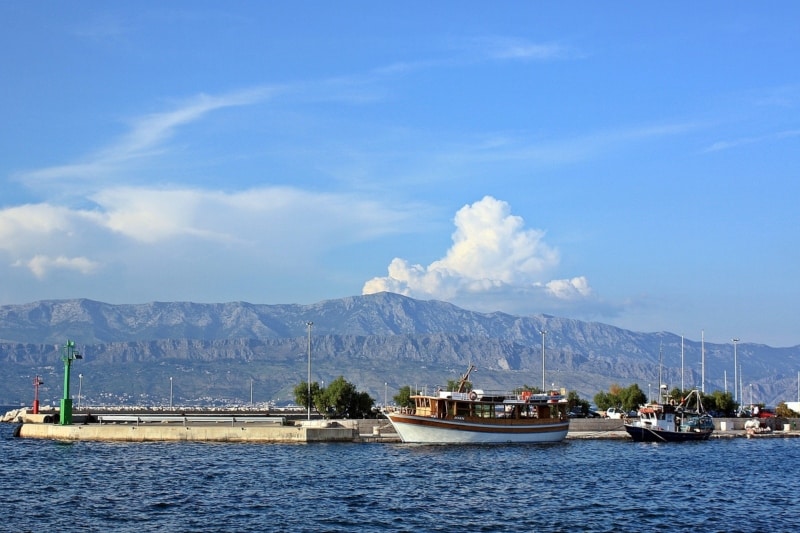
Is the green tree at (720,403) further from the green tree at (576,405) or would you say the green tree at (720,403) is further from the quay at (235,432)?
the quay at (235,432)

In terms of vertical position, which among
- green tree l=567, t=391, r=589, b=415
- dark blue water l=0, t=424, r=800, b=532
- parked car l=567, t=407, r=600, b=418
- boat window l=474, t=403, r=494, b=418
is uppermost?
boat window l=474, t=403, r=494, b=418

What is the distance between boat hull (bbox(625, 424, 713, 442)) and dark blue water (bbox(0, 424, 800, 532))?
51.9ft

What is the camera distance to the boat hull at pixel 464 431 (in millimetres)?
116812

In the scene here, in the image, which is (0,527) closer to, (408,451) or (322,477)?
(322,477)

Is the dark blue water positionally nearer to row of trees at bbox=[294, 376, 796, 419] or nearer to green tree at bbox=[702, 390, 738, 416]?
row of trees at bbox=[294, 376, 796, 419]

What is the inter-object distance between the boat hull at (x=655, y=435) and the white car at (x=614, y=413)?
24.7 meters

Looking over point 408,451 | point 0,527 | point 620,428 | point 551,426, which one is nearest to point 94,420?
point 408,451

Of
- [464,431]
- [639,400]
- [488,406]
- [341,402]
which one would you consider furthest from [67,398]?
[639,400]

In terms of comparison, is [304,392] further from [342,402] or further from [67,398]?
[67,398]

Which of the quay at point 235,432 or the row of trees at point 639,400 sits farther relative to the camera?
the row of trees at point 639,400

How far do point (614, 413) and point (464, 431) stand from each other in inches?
2180

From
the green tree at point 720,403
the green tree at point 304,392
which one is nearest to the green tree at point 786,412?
the green tree at point 720,403

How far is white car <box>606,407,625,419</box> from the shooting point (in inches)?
6275

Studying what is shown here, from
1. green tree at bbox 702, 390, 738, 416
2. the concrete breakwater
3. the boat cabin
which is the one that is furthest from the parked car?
the concrete breakwater
